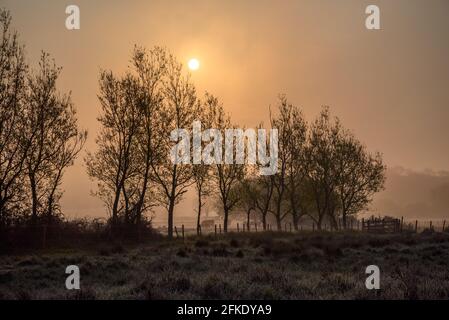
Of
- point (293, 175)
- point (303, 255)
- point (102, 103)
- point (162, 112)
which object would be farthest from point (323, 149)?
point (303, 255)

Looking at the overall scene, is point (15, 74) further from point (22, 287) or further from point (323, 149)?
point (323, 149)

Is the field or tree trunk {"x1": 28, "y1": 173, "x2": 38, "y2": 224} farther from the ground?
tree trunk {"x1": 28, "y1": 173, "x2": 38, "y2": 224}

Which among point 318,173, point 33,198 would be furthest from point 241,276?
point 318,173

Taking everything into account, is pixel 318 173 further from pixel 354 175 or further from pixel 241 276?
pixel 241 276

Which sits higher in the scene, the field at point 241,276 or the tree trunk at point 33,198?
the tree trunk at point 33,198

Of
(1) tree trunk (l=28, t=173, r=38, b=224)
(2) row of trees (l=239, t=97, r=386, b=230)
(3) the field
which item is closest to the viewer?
(3) the field

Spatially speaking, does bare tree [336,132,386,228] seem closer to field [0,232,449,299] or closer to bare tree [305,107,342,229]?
bare tree [305,107,342,229]

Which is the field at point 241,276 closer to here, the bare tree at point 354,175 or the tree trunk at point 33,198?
the tree trunk at point 33,198

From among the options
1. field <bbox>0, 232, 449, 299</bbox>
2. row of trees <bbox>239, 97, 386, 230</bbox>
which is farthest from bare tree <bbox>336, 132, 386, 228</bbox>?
field <bbox>0, 232, 449, 299</bbox>

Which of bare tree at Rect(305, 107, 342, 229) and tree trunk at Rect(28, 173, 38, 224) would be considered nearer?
tree trunk at Rect(28, 173, 38, 224)

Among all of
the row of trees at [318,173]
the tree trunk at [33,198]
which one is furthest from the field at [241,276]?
the row of trees at [318,173]

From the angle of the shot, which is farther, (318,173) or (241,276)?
(318,173)

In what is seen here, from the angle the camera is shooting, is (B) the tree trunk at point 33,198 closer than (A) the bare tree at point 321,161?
Yes

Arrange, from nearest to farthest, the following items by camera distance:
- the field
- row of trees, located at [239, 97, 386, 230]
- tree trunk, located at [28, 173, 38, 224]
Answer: the field < tree trunk, located at [28, 173, 38, 224] < row of trees, located at [239, 97, 386, 230]
